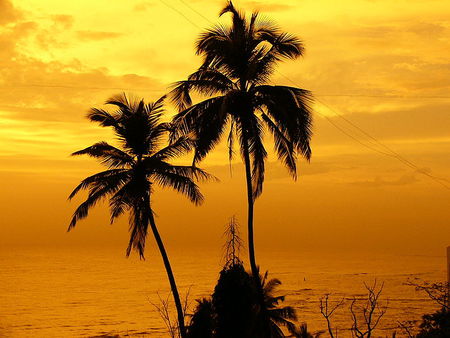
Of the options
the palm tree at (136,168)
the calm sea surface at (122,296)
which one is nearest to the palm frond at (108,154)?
the palm tree at (136,168)

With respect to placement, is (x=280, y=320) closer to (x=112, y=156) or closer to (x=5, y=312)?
(x=112, y=156)

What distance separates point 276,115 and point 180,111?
331 centimetres

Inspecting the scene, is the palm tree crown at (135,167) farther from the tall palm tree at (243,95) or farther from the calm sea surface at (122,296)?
the calm sea surface at (122,296)

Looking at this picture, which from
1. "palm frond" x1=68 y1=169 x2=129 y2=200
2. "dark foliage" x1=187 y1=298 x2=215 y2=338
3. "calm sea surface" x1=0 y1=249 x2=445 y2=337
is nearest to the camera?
"dark foliage" x1=187 y1=298 x2=215 y2=338

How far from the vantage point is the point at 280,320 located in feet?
106

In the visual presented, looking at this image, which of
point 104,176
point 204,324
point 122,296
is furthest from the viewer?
point 122,296

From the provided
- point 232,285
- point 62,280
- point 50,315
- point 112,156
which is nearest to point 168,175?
point 112,156

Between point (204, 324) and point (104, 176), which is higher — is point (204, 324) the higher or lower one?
the lower one

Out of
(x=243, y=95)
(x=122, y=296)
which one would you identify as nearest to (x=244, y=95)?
(x=243, y=95)

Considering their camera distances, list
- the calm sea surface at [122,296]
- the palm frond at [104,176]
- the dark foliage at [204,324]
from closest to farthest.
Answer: the dark foliage at [204,324] → the palm frond at [104,176] → the calm sea surface at [122,296]

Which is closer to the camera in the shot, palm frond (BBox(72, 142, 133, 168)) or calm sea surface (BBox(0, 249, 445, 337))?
palm frond (BBox(72, 142, 133, 168))

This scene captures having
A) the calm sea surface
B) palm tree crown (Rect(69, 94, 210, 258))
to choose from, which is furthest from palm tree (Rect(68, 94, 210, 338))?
the calm sea surface

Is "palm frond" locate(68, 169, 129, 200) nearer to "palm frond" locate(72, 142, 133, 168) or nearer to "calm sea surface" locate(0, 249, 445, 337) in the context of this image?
"palm frond" locate(72, 142, 133, 168)

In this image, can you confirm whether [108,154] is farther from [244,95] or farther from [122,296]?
[122,296]
